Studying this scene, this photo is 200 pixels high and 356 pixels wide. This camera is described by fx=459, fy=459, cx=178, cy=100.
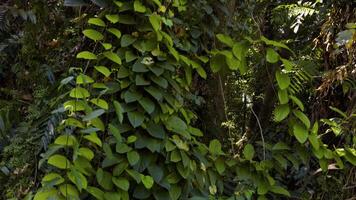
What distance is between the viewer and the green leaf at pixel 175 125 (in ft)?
5.09

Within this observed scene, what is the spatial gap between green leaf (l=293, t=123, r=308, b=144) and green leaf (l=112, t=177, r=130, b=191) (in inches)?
27.1

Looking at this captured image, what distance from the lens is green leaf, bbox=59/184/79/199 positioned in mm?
1283

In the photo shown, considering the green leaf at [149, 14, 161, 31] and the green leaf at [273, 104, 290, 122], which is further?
the green leaf at [273, 104, 290, 122]

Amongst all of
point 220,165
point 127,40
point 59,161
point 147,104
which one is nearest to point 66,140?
point 59,161

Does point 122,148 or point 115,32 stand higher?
point 115,32

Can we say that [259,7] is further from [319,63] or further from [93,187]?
[93,187]

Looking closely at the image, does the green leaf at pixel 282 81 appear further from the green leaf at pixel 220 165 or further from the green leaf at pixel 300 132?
the green leaf at pixel 220 165

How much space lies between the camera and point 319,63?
226cm

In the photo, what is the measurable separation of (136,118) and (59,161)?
0.29 metres

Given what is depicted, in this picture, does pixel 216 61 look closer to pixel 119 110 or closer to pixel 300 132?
pixel 300 132

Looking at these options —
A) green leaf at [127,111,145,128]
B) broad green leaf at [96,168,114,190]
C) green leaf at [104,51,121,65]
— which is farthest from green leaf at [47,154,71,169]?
green leaf at [104,51,121,65]

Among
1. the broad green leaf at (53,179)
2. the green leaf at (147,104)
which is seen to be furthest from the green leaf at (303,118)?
the broad green leaf at (53,179)

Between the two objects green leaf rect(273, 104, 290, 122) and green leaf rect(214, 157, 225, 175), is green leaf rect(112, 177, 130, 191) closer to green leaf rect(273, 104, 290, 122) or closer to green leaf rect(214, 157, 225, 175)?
green leaf rect(214, 157, 225, 175)

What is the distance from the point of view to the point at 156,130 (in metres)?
1.51
